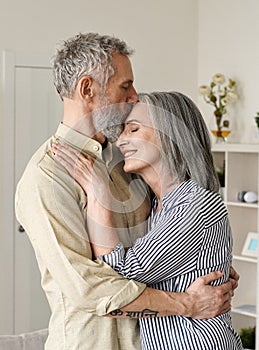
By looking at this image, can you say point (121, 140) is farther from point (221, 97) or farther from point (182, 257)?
point (221, 97)

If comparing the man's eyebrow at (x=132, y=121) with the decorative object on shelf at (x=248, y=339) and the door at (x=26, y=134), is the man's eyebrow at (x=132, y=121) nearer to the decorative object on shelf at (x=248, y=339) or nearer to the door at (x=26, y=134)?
the door at (x=26, y=134)

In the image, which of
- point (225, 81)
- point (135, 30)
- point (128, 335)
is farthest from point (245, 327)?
point (128, 335)

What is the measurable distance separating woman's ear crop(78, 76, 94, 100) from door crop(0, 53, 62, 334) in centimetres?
269

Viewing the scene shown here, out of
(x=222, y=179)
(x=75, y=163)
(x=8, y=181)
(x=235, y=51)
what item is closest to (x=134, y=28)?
(x=235, y=51)

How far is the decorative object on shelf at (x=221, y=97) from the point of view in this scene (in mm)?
5391

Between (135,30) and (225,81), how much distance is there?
730mm

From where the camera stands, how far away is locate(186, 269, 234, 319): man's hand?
89.1 inches

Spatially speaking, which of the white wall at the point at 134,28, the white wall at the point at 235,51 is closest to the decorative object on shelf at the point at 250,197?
the white wall at the point at 235,51

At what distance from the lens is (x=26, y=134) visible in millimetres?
5082

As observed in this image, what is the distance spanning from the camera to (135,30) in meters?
5.53

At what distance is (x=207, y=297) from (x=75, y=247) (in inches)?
16.3

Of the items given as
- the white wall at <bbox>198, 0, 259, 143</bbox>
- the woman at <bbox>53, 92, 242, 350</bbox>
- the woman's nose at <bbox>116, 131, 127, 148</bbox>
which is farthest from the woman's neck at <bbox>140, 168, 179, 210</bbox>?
the white wall at <bbox>198, 0, 259, 143</bbox>

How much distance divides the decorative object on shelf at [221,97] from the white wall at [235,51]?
0.08 metres

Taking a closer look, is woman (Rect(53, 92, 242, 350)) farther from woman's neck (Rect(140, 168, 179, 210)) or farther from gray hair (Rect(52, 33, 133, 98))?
gray hair (Rect(52, 33, 133, 98))
